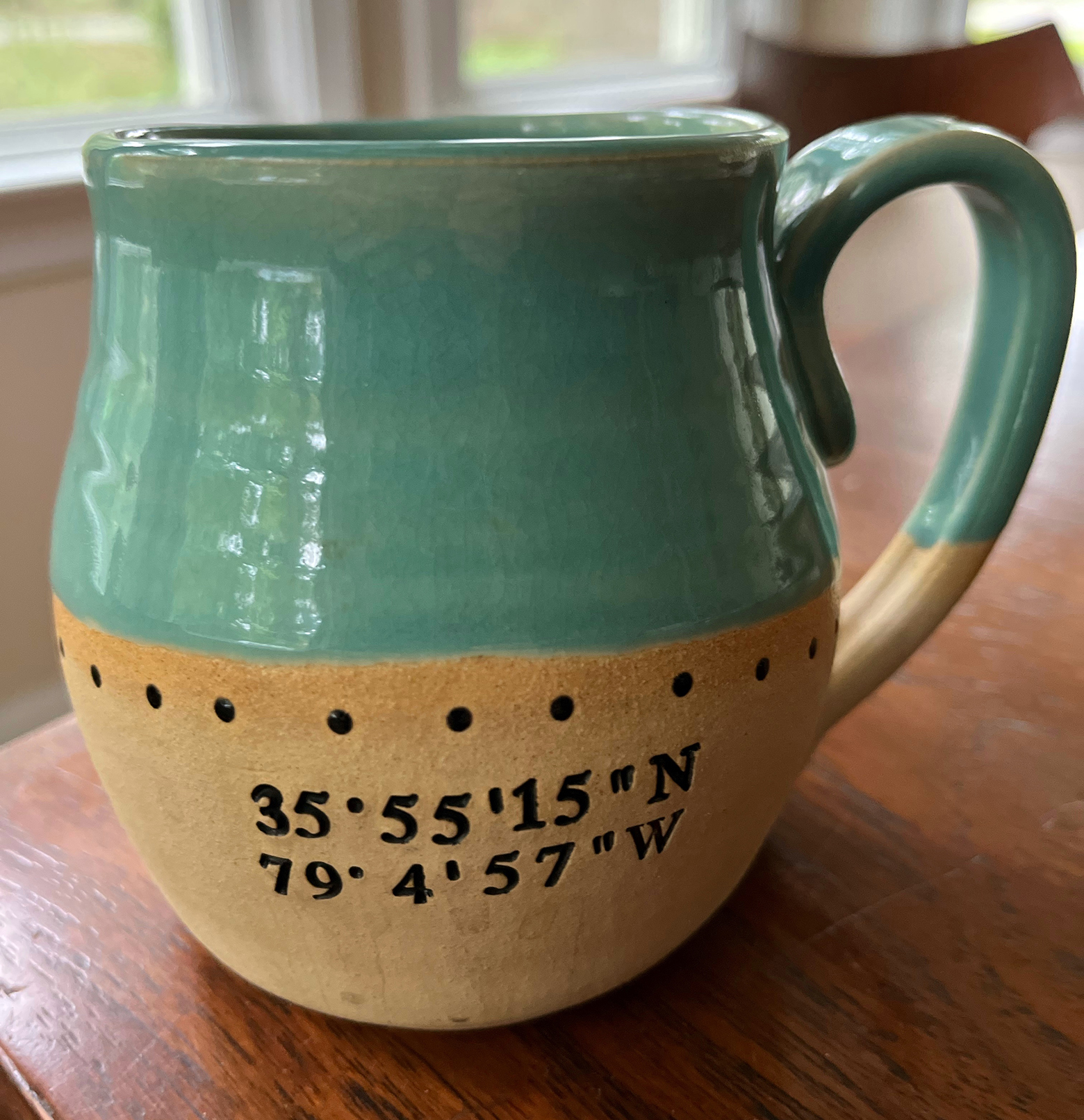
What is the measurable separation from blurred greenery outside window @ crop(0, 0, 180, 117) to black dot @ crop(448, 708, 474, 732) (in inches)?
41.3

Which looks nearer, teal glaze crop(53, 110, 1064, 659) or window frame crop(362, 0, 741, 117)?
teal glaze crop(53, 110, 1064, 659)

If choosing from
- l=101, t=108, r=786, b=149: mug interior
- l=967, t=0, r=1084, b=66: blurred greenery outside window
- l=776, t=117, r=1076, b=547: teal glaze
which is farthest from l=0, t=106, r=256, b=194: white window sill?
l=967, t=0, r=1084, b=66: blurred greenery outside window

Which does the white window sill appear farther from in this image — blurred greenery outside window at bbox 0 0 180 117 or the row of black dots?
the row of black dots

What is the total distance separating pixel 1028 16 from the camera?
9.68 feet

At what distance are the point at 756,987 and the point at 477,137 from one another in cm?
34

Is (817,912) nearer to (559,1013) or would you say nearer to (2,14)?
(559,1013)

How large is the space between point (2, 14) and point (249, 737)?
1.06 meters

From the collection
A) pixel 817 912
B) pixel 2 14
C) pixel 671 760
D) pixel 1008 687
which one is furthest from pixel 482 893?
pixel 2 14

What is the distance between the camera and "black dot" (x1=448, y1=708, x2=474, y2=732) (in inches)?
11.4

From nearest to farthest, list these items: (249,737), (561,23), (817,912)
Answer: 1. (249,737)
2. (817,912)
3. (561,23)

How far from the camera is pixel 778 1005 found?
0.38 m

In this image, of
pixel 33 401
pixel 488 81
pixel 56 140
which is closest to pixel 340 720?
pixel 33 401

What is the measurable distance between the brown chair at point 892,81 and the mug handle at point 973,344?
1173mm

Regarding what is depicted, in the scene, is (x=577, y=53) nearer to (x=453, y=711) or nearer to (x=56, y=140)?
(x=56, y=140)
